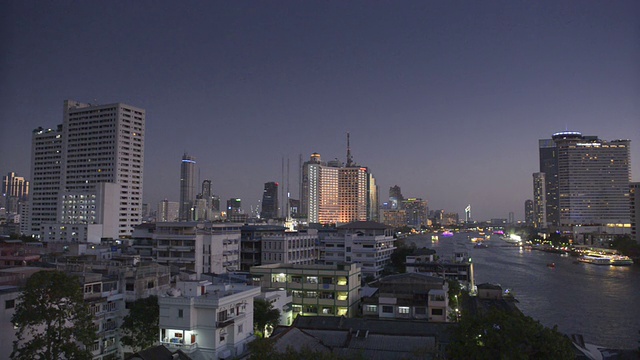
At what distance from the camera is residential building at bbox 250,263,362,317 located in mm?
12055

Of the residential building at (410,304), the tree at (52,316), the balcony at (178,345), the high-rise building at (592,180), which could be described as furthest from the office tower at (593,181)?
the tree at (52,316)

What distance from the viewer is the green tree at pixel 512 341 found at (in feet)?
16.1

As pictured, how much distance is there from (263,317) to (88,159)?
1114 inches

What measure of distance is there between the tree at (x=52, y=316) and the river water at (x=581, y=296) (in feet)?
36.7

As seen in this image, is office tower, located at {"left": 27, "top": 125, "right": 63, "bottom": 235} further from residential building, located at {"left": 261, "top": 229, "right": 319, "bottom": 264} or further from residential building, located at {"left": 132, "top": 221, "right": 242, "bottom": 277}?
residential building, located at {"left": 261, "top": 229, "right": 319, "bottom": 264}

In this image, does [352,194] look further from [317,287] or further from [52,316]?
[52,316]

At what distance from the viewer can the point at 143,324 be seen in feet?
25.2

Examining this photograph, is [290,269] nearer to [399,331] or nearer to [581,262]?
[399,331]

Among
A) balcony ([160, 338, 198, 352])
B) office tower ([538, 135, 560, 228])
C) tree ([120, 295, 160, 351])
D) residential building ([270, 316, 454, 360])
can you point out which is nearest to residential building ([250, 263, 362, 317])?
residential building ([270, 316, 454, 360])

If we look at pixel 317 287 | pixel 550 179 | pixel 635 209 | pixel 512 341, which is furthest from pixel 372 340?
pixel 550 179

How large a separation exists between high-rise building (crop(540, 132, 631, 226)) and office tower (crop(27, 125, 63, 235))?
54965mm

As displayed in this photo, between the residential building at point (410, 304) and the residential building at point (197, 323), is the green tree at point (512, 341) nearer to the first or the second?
the residential building at point (197, 323)

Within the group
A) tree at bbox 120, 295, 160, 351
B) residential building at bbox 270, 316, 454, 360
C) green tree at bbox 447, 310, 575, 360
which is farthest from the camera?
tree at bbox 120, 295, 160, 351

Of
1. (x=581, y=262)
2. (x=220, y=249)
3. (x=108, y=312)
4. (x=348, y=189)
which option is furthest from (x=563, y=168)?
(x=108, y=312)
